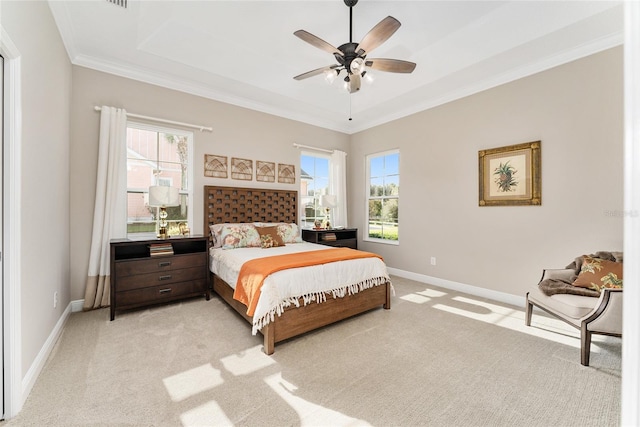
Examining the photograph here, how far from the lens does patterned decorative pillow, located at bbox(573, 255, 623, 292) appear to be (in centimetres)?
232

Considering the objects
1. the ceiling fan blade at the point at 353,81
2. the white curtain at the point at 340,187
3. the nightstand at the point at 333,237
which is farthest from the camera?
the white curtain at the point at 340,187

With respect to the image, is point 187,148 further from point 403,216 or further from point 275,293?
point 403,216

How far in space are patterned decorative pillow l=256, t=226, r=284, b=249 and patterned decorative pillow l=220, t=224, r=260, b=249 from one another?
7cm

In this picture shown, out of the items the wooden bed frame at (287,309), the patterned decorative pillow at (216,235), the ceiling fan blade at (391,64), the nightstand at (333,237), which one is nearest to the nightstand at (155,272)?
the patterned decorative pillow at (216,235)

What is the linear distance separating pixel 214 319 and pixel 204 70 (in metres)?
3.05

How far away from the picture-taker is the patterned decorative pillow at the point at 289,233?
13.9ft

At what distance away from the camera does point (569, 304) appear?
226cm

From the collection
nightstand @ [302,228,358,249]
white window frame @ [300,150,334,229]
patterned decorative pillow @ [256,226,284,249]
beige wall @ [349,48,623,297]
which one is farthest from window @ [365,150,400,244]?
patterned decorative pillow @ [256,226,284,249]

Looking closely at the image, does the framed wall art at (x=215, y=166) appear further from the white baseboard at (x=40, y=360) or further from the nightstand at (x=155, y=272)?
the white baseboard at (x=40, y=360)

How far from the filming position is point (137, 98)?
11.6 ft

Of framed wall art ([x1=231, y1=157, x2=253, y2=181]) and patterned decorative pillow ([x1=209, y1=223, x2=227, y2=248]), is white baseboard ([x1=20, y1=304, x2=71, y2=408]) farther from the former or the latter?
framed wall art ([x1=231, y1=157, x2=253, y2=181])

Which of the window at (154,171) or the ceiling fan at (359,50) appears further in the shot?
the window at (154,171)

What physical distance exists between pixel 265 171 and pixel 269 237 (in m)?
1.34

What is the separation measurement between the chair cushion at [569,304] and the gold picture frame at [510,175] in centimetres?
126
